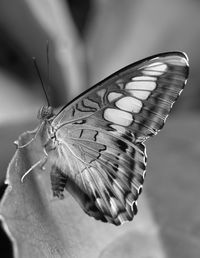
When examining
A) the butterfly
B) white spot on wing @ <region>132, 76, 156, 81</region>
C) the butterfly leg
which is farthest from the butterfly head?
white spot on wing @ <region>132, 76, 156, 81</region>

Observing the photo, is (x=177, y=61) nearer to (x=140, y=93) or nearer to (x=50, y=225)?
(x=140, y=93)

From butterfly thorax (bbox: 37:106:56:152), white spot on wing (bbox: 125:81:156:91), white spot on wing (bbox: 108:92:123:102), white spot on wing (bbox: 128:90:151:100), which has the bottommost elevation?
butterfly thorax (bbox: 37:106:56:152)

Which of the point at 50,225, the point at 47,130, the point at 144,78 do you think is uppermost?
the point at 144,78

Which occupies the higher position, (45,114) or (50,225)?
(45,114)

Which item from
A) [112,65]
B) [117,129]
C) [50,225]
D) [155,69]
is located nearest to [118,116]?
[117,129]

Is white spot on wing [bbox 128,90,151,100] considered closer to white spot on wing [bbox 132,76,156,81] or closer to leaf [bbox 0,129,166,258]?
white spot on wing [bbox 132,76,156,81]

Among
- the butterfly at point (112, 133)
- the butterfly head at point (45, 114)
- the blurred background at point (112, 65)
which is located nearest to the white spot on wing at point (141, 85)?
the butterfly at point (112, 133)
